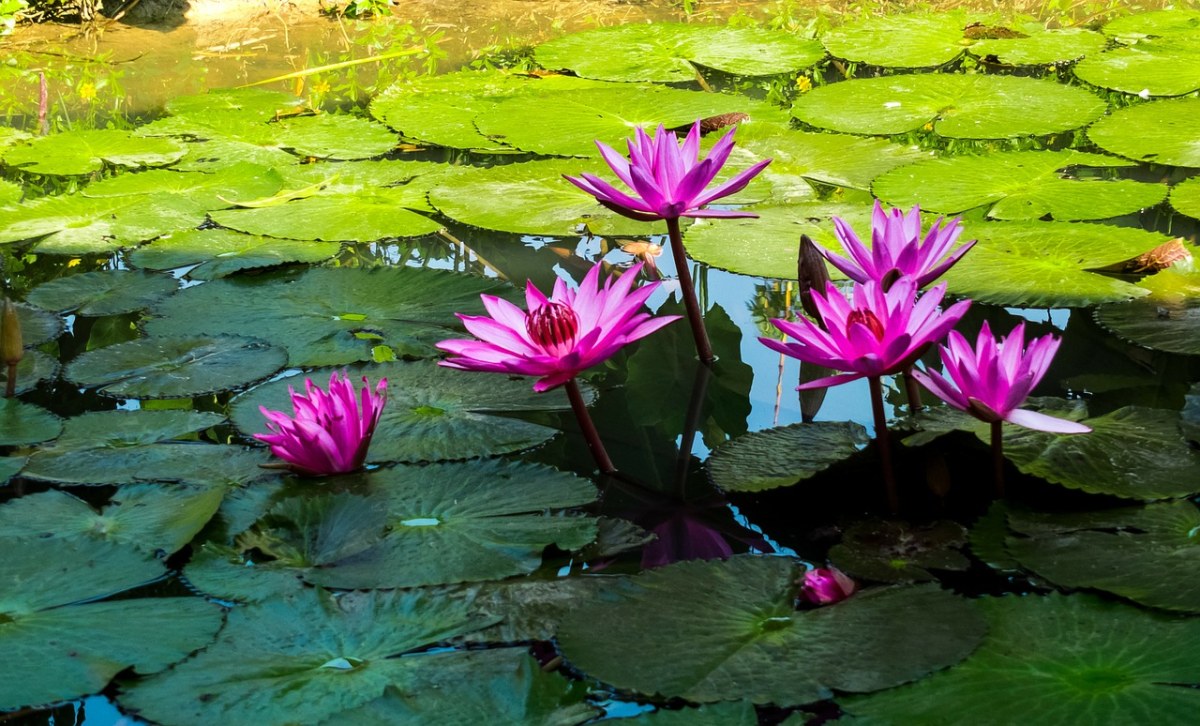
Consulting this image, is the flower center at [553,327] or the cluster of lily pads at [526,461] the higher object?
the flower center at [553,327]

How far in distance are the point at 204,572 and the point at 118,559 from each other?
11cm

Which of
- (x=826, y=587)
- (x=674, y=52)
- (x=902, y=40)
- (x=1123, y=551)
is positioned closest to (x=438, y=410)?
(x=826, y=587)

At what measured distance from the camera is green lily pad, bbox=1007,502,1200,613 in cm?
114

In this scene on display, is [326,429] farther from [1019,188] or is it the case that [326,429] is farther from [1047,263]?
[1019,188]

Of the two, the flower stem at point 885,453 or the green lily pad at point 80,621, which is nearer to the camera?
the green lily pad at point 80,621

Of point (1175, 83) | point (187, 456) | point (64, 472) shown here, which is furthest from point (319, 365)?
point (1175, 83)

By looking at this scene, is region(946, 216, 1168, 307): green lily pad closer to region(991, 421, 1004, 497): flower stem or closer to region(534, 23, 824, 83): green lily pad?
region(991, 421, 1004, 497): flower stem

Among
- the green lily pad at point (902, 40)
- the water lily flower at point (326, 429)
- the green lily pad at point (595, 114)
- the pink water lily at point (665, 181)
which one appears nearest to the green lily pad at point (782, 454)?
the pink water lily at point (665, 181)

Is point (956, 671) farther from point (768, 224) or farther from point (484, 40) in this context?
point (484, 40)

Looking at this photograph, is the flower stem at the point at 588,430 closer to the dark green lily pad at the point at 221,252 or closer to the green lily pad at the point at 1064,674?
the green lily pad at the point at 1064,674

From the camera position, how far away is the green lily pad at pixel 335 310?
199 cm

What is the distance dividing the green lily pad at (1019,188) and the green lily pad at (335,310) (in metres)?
1.01

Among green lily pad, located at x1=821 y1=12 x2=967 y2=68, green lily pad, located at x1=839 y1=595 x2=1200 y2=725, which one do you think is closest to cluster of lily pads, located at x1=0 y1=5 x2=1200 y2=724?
green lily pad, located at x1=839 y1=595 x2=1200 y2=725

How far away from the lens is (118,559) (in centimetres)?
133
